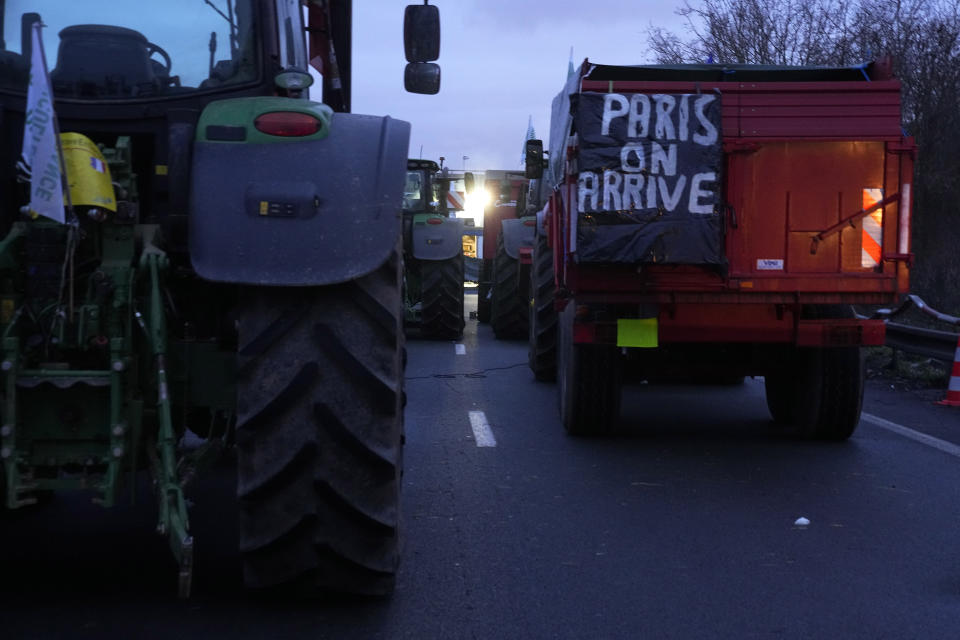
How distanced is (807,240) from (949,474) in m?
1.71

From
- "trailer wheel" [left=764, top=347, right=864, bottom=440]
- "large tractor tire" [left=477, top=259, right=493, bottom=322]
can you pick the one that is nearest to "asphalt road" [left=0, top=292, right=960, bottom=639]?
"trailer wheel" [left=764, top=347, right=864, bottom=440]

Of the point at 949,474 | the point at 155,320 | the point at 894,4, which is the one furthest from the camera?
the point at 894,4

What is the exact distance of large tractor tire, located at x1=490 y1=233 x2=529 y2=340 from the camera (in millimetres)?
17812

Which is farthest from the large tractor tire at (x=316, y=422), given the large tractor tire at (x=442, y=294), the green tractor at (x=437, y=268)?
the large tractor tire at (x=442, y=294)

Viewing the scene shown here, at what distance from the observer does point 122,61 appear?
16.1ft

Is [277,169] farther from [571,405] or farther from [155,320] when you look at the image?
[571,405]

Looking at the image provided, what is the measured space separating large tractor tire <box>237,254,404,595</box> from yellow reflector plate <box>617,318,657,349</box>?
14.7ft

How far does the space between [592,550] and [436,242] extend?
13.3 meters

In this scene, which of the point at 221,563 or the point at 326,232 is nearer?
the point at 326,232

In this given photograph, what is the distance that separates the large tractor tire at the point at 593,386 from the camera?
30.0 ft

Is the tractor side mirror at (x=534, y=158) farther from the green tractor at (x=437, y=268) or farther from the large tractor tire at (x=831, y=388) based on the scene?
the green tractor at (x=437, y=268)

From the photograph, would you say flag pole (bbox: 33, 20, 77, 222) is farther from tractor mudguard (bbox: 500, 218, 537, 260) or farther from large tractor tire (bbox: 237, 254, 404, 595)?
tractor mudguard (bbox: 500, 218, 537, 260)

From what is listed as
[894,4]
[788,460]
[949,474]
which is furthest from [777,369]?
[894,4]

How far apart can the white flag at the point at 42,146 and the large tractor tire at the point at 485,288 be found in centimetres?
1939
